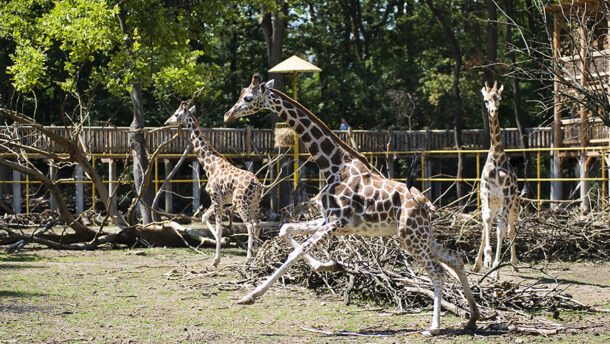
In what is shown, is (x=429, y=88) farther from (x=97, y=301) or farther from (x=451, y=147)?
(x=97, y=301)

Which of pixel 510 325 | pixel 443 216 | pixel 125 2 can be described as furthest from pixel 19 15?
pixel 510 325

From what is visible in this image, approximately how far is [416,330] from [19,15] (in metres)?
18.1

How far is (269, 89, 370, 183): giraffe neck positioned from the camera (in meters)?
8.38

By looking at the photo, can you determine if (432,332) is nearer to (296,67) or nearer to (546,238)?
(546,238)

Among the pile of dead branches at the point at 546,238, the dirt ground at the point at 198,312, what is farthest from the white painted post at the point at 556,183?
the dirt ground at the point at 198,312

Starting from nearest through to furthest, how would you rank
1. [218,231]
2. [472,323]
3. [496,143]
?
[472,323]
[496,143]
[218,231]

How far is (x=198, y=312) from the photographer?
8859 mm

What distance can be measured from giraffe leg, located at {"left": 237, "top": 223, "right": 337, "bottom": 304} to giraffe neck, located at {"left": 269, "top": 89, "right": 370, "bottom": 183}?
2.12ft

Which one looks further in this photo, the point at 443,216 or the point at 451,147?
the point at 451,147

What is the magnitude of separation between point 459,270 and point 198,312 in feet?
9.46

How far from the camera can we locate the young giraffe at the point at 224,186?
13680 millimetres

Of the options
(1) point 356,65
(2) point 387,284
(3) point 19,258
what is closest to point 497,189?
(2) point 387,284

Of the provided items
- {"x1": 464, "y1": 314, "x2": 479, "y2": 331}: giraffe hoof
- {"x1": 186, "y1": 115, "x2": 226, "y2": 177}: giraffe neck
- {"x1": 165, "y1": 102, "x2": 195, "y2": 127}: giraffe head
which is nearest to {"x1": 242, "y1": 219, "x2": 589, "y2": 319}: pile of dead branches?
{"x1": 464, "y1": 314, "x2": 479, "y2": 331}: giraffe hoof

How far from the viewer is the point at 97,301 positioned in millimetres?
9578
